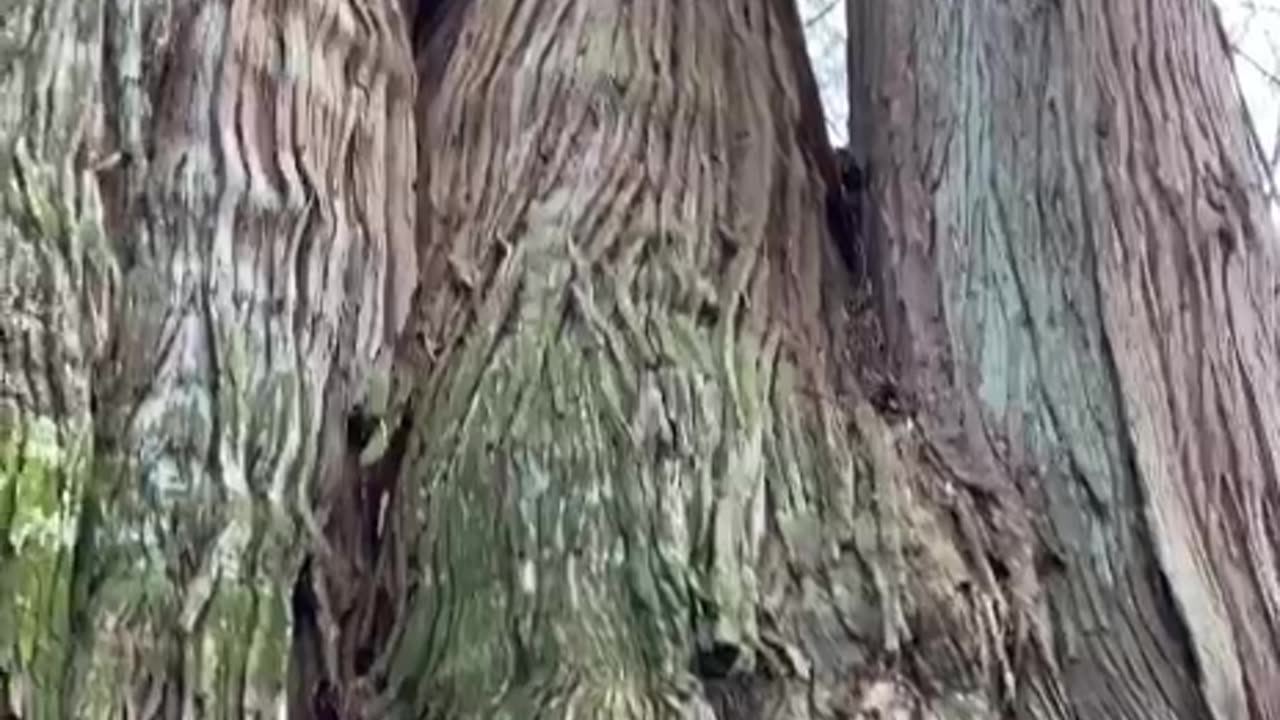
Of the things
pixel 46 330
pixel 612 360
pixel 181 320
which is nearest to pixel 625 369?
pixel 612 360

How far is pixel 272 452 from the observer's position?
1756mm

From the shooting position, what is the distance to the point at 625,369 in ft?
6.07

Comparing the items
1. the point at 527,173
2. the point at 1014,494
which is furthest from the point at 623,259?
the point at 1014,494

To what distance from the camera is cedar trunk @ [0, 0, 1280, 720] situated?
65.3 inches

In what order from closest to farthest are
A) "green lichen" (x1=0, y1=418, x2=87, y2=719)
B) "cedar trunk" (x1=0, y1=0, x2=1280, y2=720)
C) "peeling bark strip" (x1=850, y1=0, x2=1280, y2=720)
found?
"green lichen" (x1=0, y1=418, x2=87, y2=719), "cedar trunk" (x1=0, y1=0, x2=1280, y2=720), "peeling bark strip" (x1=850, y1=0, x2=1280, y2=720)

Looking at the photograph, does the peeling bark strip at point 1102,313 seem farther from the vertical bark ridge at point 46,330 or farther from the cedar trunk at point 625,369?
the vertical bark ridge at point 46,330

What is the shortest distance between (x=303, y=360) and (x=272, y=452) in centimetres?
10

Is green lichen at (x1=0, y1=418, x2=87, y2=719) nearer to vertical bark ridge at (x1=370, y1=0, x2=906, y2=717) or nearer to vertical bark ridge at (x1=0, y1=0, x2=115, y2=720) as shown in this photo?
vertical bark ridge at (x1=0, y1=0, x2=115, y2=720)

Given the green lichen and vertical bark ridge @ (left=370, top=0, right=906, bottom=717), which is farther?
vertical bark ridge @ (left=370, top=0, right=906, bottom=717)

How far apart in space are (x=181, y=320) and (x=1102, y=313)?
788mm

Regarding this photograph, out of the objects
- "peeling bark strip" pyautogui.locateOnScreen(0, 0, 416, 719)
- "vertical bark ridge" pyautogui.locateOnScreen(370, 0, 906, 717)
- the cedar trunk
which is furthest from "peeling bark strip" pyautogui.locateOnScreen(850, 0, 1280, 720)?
"peeling bark strip" pyautogui.locateOnScreen(0, 0, 416, 719)

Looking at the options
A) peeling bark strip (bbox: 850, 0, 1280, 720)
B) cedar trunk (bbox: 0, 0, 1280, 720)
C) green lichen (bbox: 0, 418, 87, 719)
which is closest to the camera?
green lichen (bbox: 0, 418, 87, 719)

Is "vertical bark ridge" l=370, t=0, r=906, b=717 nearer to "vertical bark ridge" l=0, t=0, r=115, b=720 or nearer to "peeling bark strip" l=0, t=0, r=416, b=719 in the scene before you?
"peeling bark strip" l=0, t=0, r=416, b=719

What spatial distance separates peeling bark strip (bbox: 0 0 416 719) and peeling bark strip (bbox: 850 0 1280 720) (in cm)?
50
